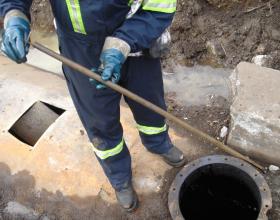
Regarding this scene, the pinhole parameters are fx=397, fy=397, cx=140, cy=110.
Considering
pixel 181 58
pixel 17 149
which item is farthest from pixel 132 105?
pixel 181 58

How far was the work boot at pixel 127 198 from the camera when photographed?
3.05m

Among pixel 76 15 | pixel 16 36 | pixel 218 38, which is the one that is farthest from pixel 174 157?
pixel 218 38

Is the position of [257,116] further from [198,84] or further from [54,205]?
[54,205]

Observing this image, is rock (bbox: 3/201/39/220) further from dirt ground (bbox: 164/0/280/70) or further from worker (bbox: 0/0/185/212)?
dirt ground (bbox: 164/0/280/70)

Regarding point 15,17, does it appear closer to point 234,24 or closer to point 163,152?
point 163,152

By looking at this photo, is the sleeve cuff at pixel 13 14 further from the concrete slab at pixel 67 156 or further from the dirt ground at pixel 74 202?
the dirt ground at pixel 74 202

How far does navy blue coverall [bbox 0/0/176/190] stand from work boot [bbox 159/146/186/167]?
0.05 m

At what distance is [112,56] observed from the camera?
2.24 metres

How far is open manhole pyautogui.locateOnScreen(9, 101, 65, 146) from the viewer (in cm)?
362

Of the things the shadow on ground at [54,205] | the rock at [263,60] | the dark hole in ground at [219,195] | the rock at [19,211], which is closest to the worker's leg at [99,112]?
the shadow on ground at [54,205]

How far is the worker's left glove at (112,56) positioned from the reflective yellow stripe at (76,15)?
167mm

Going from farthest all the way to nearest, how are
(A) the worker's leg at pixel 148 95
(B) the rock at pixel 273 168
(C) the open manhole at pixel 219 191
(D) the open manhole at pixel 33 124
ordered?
(D) the open manhole at pixel 33 124 → (B) the rock at pixel 273 168 → (C) the open manhole at pixel 219 191 → (A) the worker's leg at pixel 148 95

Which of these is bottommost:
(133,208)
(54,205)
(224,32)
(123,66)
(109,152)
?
(54,205)

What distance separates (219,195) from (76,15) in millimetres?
1961
